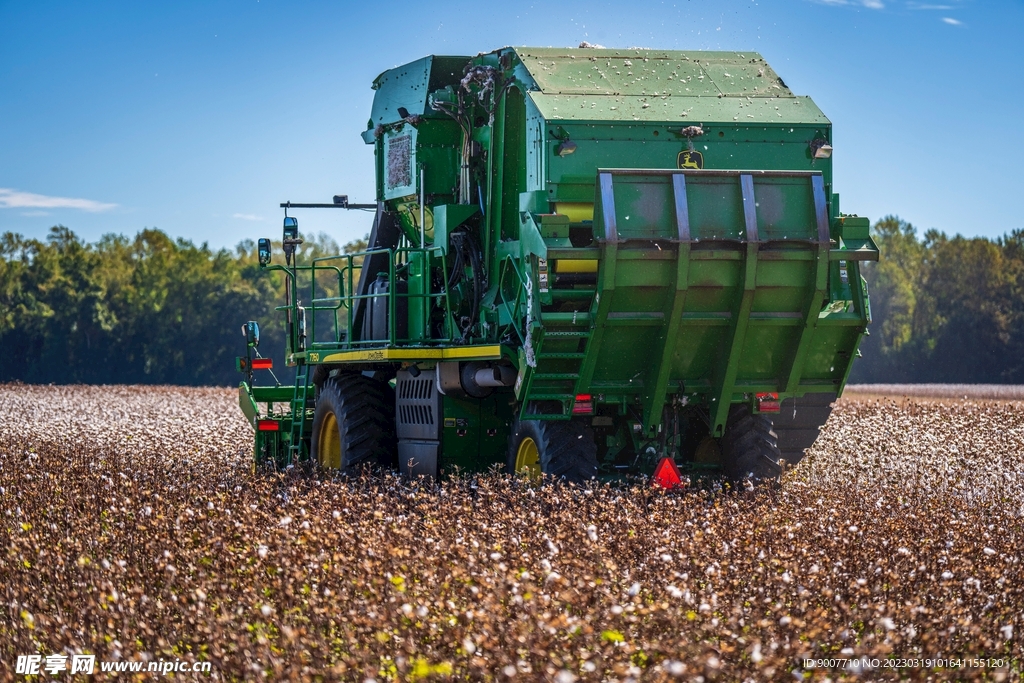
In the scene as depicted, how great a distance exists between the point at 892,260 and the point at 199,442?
7644cm

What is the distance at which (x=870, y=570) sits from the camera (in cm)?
654

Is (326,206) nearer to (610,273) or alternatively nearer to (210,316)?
(610,273)

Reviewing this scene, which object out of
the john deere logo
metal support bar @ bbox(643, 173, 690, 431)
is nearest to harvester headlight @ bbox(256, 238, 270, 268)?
the john deere logo

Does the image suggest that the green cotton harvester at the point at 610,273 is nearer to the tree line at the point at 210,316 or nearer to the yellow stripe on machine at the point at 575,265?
the yellow stripe on machine at the point at 575,265

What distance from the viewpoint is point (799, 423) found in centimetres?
1152

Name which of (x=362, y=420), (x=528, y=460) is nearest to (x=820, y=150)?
(x=528, y=460)

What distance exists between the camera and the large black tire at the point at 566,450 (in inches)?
386

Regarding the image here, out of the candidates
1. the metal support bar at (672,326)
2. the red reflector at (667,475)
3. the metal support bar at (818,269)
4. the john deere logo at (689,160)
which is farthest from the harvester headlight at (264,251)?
the metal support bar at (818,269)

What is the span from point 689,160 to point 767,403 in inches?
74.4

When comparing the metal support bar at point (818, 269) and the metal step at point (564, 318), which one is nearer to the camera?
the metal step at point (564, 318)

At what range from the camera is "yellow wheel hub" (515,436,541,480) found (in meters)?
10.4

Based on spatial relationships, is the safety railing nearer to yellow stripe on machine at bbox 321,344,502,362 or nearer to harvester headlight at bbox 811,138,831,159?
yellow stripe on machine at bbox 321,344,502,362

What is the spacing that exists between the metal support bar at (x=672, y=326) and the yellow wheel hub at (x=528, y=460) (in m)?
0.93

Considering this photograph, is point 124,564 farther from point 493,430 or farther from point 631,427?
point 493,430
